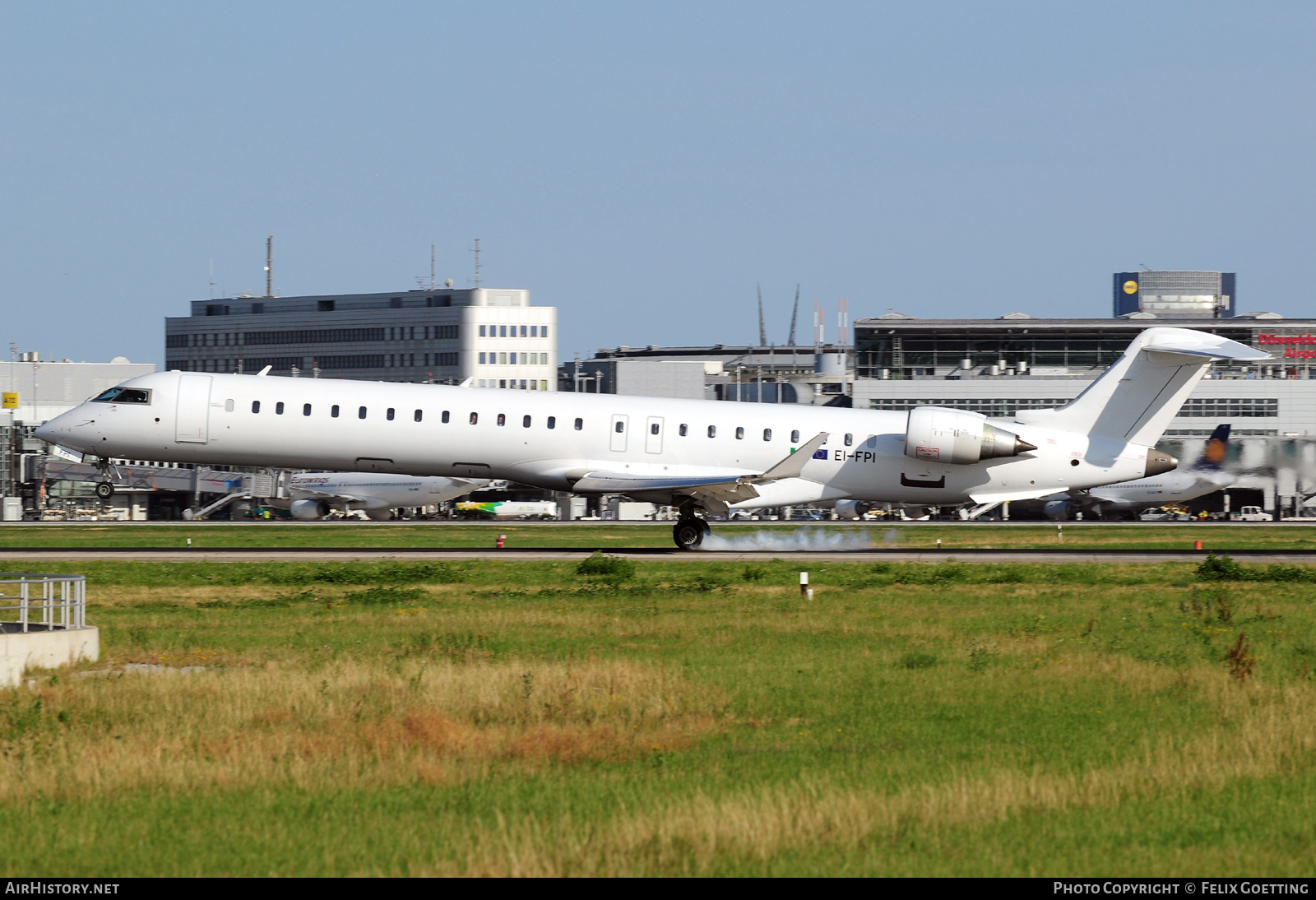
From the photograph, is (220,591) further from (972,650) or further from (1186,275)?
(1186,275)

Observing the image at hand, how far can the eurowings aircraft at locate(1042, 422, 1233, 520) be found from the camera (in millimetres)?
79375

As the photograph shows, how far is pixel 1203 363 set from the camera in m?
37.1

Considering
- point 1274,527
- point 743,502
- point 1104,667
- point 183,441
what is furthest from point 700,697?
point 1274,527

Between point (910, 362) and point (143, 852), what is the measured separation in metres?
107

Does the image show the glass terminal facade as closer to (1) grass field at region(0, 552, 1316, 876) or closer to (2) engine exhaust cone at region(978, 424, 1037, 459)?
(2) engine exhaust cone at region(978, 424, 1037, 459)

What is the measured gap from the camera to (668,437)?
36.8 meters

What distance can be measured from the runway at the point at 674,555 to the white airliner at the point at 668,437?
65.2 inches

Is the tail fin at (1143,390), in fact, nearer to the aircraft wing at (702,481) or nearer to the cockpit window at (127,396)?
the aircraft wing at (702,481)

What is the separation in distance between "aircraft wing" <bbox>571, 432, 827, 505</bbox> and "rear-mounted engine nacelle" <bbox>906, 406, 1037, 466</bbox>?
2455mm

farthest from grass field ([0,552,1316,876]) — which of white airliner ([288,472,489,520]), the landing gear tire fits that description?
white airliner ([288,472,489,520])

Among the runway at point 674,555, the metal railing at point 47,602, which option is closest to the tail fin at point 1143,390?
the runway at point 674,555

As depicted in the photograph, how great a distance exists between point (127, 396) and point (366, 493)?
4898 centimetres

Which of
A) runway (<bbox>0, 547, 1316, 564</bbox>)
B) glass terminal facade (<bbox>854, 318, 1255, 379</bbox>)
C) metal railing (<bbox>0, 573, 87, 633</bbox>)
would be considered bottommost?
runway (<bbox>0, 547, 1316, 564</bbox>)

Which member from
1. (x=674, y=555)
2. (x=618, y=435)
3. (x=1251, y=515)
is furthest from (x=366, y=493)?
(x=1251, y=515)
